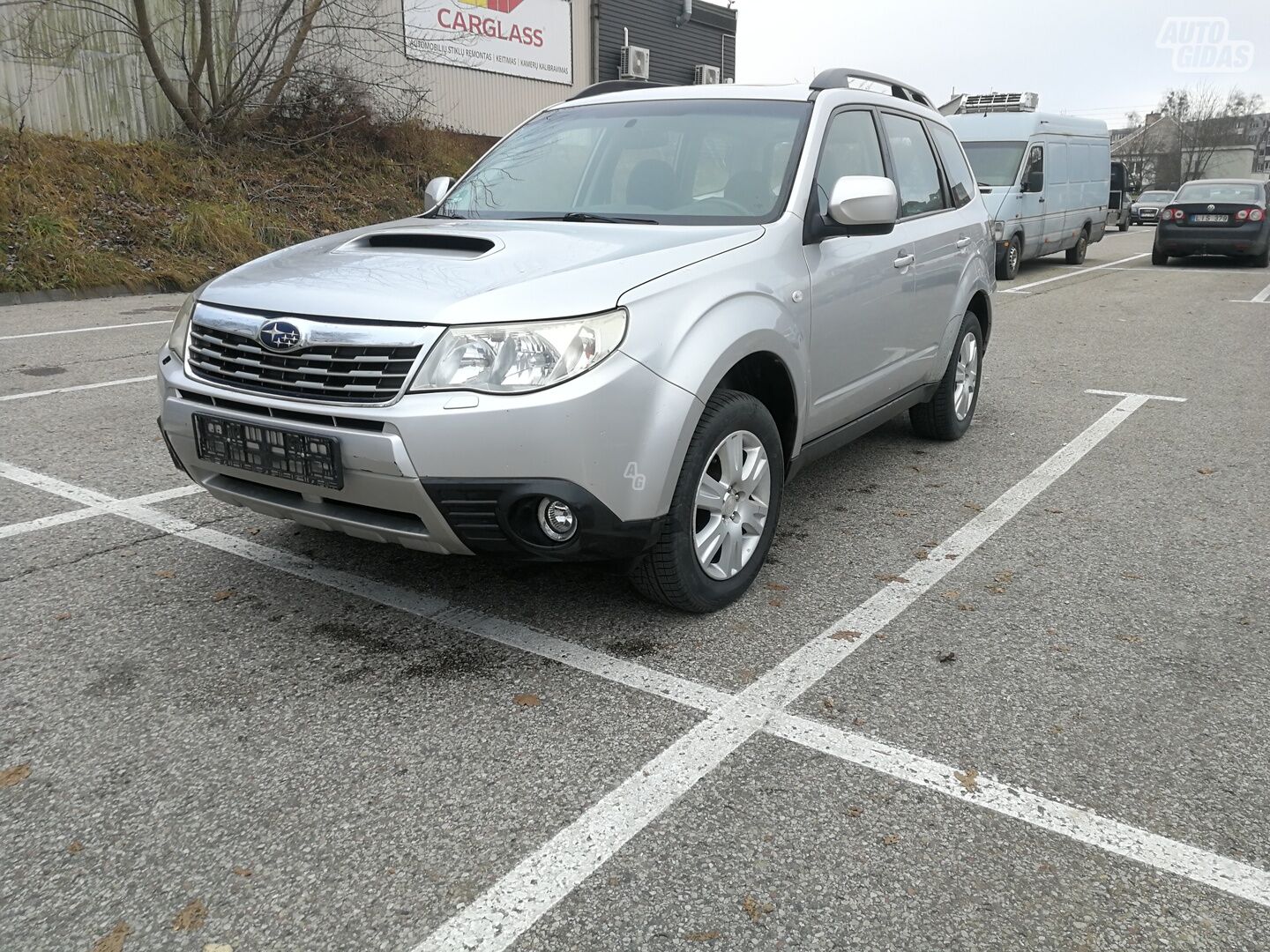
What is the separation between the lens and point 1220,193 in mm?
19438

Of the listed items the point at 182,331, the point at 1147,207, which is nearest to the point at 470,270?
the point at 182,331

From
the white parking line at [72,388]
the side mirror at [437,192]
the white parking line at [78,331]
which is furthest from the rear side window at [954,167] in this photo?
the white parking line at [78,331]

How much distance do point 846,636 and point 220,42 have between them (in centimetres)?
1776

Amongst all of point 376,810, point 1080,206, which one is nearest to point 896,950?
point 376,810

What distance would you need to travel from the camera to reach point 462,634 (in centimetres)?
346

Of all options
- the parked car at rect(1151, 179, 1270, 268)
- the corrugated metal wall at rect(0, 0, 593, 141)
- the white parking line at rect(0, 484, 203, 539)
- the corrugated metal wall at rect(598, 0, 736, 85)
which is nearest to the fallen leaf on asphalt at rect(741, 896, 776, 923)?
the white parking line at rect(0, 484, 203, 539)

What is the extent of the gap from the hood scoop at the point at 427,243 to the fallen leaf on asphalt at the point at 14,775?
1890 millimetres

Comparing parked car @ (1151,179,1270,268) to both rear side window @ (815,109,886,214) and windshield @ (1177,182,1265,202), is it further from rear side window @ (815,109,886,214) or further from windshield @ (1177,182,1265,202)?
rear side window @ (815,109,886,214)

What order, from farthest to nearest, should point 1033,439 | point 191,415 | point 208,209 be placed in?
1. point 208,209
2. point 1033,439
3. point 191,415

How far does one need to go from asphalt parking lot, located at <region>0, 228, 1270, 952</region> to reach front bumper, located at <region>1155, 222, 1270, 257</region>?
1619 cm

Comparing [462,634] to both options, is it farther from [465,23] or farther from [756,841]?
[465,23]

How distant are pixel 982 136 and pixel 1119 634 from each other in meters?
14.6

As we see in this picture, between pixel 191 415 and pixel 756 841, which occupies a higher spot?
pixel 191 415

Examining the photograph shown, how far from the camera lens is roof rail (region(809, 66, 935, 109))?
4508 millimetres
